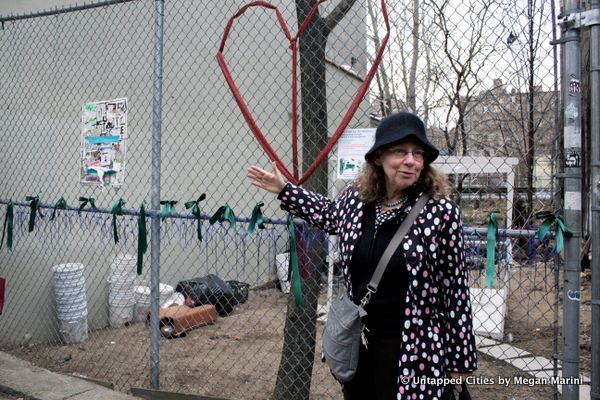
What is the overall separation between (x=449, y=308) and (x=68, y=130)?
17.4ft

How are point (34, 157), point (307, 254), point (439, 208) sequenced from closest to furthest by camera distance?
point (439, 208) → point (307, 254) → point (34, 157)

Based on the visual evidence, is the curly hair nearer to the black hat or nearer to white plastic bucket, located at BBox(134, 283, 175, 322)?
the black hat

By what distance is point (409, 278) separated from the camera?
2105 millimetres

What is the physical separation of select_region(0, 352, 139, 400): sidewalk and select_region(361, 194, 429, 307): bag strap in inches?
97.9

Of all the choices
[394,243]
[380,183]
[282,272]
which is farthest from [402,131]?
[282,272]

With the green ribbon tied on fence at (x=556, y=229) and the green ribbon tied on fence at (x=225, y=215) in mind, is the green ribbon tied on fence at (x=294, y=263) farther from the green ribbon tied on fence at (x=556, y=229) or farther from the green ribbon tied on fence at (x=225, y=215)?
the green ribbon tied on fence at (x=556, y=229)

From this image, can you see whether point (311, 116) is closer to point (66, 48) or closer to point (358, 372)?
point (358, 372)

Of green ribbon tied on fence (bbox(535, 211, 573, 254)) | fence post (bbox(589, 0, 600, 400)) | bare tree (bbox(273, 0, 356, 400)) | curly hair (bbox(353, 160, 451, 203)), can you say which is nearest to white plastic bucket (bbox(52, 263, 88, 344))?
bare tree (bbox(273, 0, 356, 400))

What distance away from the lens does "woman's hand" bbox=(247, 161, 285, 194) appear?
2.57 m

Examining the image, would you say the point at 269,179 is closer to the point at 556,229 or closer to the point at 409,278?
the point at 409,278

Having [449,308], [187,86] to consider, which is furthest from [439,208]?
[187,86]

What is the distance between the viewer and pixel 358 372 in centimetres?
228

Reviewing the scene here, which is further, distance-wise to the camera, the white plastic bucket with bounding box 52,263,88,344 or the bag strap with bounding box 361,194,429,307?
the white plastic bucket with bounding box 52,263,88,344

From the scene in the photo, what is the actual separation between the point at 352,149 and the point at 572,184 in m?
1.21
